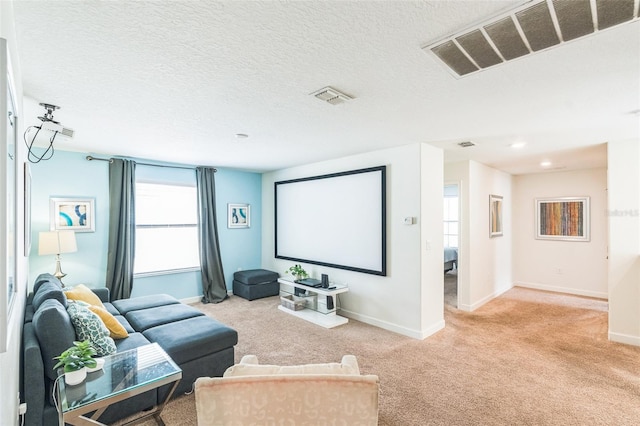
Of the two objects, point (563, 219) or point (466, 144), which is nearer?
point (466, 144)

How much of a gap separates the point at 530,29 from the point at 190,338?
10.5ft

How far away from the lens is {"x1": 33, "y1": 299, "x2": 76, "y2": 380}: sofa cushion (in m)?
2.02

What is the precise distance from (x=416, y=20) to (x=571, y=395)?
10.4 ft

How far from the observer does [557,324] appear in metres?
4.32

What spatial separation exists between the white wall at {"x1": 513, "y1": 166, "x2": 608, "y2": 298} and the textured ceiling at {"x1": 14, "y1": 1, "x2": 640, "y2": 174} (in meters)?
2.77

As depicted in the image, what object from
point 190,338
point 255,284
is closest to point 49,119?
point 190,338

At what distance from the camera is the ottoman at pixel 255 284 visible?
219 inches

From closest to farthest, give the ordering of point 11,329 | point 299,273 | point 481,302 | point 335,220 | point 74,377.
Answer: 1. point 11,329
2. point 74,377
3. point 335,220
4. point 299,273
5. point 481,302

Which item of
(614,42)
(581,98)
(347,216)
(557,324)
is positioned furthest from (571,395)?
(347,216)

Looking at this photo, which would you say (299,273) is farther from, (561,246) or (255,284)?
(561,246)

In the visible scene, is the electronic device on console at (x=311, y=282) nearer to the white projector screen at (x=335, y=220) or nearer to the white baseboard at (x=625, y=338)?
the white projector screen at (x=335, y=220)

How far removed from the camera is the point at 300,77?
205 centimetres

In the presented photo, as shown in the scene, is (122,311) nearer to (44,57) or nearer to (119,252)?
(119,252)

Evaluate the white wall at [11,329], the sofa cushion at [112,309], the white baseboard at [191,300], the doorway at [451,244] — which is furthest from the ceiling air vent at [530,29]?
the doorway at [451,244]
